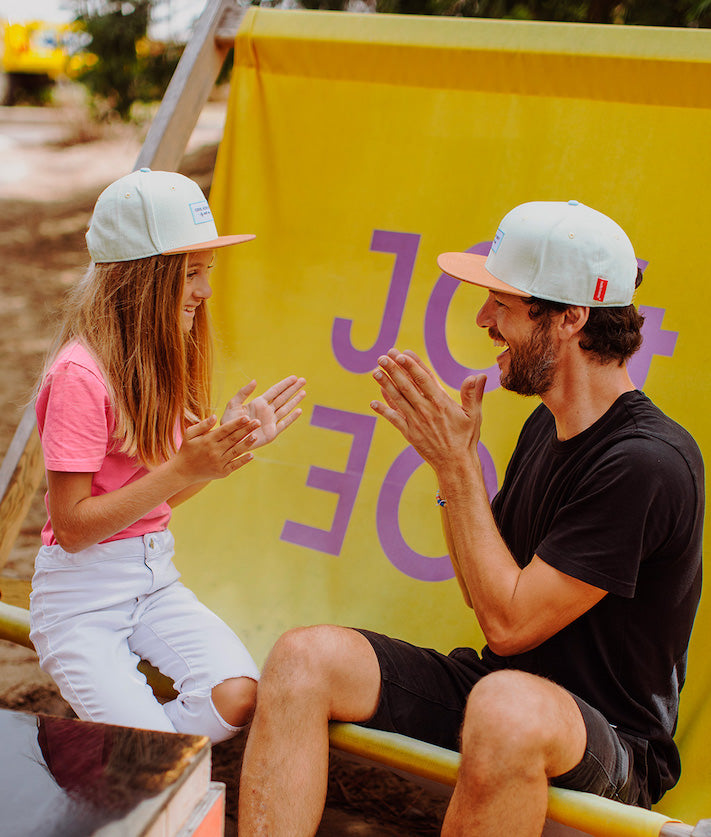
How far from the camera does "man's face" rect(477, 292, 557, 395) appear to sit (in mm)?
1800

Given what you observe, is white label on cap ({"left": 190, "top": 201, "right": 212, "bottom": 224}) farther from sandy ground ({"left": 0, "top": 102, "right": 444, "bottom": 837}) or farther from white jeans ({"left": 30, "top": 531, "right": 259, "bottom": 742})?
white jeans ({"left": 30, "top": 531, "right": 259, "bottom": 742})

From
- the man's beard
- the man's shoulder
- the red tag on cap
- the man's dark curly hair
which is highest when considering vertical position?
the red tag on cap

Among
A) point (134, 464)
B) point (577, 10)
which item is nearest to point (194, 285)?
point (134, 464)

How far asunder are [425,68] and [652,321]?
1.03 metres

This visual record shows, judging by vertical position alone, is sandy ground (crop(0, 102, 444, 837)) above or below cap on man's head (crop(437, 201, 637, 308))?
below

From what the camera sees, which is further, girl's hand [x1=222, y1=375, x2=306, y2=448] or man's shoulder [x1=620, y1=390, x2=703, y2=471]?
girl's hand [x1=222, y1=375, x2=306, y2=448]

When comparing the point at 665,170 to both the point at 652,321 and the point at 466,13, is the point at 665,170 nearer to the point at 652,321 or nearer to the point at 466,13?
the point at 652,321

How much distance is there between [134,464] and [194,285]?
0.42 metres

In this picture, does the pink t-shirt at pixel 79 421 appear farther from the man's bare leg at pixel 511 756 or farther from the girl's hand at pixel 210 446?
the man's bare leg at pixel 511 756

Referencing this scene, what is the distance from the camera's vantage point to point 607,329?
1778 millimetres

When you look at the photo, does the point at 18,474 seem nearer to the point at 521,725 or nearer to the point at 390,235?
the point at 390,235

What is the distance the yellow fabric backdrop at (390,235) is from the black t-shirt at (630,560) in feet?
2.14

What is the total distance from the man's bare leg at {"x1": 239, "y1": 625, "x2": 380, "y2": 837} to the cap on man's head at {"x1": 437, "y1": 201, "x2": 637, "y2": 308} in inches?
30.5

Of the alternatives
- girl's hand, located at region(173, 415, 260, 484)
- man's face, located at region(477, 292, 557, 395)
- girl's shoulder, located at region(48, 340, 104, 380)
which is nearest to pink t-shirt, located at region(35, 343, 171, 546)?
girl's shoulder, located at region(48, 340, 104, 380)
